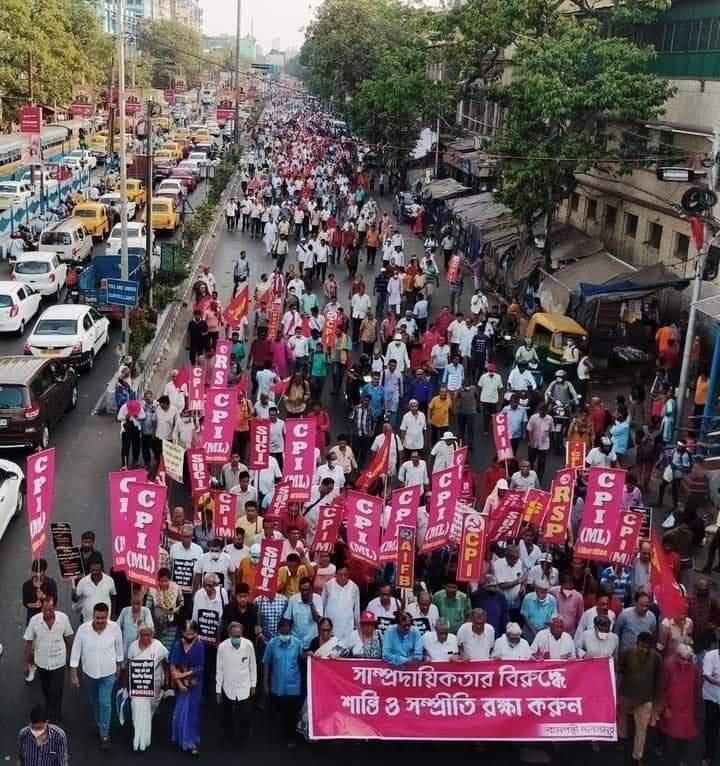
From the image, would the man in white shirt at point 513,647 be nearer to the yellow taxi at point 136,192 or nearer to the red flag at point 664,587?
the red flag at point 664,587

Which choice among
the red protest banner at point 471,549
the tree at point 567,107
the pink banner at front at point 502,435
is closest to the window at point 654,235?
the tree at point 567,107

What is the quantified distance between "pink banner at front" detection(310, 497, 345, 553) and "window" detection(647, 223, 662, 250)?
17.8m

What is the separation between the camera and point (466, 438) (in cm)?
1727

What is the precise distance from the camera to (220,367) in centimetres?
1616

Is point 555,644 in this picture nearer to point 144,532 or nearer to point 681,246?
point 144,532

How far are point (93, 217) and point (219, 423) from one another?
26224 millimetres

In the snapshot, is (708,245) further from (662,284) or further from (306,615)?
(306,615)

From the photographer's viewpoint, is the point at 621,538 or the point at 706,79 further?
the point at 706,79

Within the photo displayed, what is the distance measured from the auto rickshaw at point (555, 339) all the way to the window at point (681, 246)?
4.11 meters

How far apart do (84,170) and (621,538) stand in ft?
146

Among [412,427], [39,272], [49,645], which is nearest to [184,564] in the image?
[49,645]

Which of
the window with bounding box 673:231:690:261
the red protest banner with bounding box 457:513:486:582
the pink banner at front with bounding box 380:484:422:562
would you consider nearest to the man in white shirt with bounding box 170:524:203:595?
the pink banner at front with bounding box 380:484:422:562

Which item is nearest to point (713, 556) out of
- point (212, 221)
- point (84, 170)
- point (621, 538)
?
point (621, 538)

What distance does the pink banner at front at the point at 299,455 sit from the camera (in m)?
12.2
